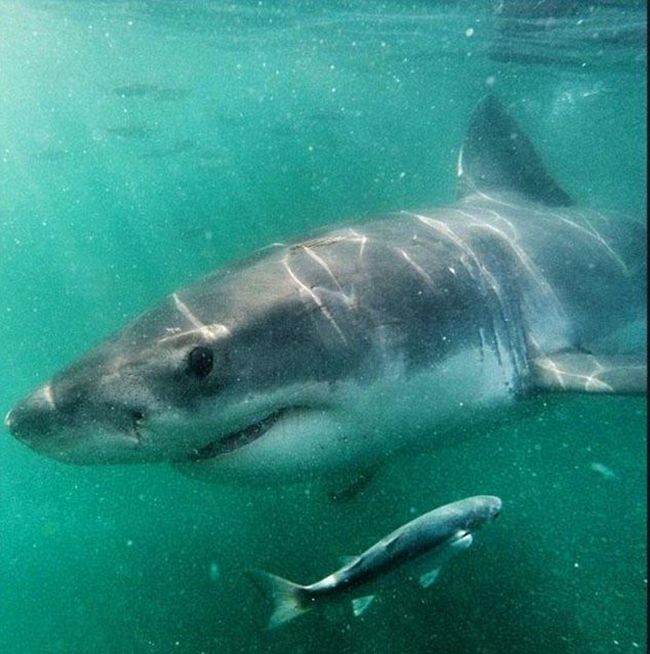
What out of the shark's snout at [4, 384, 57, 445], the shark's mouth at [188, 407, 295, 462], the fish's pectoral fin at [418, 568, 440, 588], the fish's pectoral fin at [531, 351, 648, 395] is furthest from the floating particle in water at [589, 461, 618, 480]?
the shark's snout at [4, 384, 57, 445]

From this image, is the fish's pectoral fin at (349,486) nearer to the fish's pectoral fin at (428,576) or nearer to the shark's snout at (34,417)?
the fish's pectoral fin at (428,576)

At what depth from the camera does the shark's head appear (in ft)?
8.25

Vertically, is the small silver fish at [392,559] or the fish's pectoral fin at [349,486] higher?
the small silver fish at [392,559]

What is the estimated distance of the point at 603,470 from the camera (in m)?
10.8

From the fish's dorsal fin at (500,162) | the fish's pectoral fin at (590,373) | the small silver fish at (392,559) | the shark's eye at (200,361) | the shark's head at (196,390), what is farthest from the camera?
the fish's dorsal fin at (500,162)

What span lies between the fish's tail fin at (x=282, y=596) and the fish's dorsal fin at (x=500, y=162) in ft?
16.2

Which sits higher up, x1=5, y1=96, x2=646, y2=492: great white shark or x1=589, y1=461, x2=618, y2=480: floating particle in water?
x1=5, y1=96, x2=646, y2=492: great white shark

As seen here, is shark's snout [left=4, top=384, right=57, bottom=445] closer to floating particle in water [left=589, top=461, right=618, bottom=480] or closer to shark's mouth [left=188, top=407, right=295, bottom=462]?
shark's mouth [left=188, top=407, right=295, bottom=462]

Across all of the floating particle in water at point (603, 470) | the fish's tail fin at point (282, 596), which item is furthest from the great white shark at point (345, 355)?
the floating particle in water at point (603, 470)

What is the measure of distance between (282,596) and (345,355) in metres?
1.34

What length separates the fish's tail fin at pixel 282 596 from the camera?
325cm

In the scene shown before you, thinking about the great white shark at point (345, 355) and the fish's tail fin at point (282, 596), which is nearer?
the great white shark at point (345, 355)

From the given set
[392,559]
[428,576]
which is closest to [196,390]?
[392,559]

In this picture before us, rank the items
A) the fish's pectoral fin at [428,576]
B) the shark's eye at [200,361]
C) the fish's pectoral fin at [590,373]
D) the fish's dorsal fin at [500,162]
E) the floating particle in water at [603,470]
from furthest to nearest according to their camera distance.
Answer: the floating particle in water at [603,470] → the fish's dorsal fin at [500,162] → the fish's pectoral fin at [590,373] → the fish's pectoral fin at [428,576] → the shark's eye at [200,361]
